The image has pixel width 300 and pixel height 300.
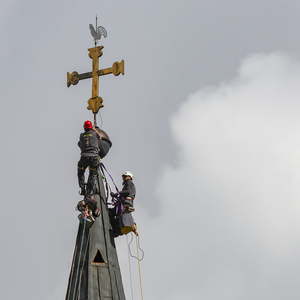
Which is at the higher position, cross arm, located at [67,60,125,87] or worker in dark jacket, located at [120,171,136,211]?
Result: cross arm, located at [67,60,125,87]

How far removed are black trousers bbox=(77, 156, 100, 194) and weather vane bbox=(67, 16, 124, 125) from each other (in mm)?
2222

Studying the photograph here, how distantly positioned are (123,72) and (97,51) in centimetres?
138

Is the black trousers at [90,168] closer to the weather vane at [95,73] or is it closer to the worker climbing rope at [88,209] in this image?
the worker climbing rope at [88,209]

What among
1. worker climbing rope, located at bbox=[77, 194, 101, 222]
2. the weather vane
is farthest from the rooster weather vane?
worker climbing rope, located at bbox=[77, 194, 101, 222]

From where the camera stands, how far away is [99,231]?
30672mm

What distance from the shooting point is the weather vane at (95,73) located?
32844 mm

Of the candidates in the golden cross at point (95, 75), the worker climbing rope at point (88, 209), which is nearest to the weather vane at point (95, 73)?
the golden cross at point (95, 75)

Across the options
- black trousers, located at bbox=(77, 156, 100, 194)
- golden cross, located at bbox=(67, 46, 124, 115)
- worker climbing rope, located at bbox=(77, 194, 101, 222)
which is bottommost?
worker climbing rope, located at bbox=(77, 194, 101, 222)

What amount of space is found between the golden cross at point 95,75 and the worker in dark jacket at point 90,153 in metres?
1.45

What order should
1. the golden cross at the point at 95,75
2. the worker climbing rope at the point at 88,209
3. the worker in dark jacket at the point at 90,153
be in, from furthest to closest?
the golden cross at the point at 95,75 < the worker in dark jacket at the point at 90,153 < the worker climbing rope at the point at 88,209

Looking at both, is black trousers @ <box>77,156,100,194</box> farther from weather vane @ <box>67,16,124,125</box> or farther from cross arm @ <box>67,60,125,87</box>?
cross arm @ <box>67,60,125,87</box>

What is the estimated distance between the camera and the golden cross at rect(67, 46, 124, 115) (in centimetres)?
3284

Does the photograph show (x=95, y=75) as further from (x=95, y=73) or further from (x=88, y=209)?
(x=88, y=209)

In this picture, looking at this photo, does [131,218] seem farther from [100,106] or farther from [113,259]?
[100,106]
